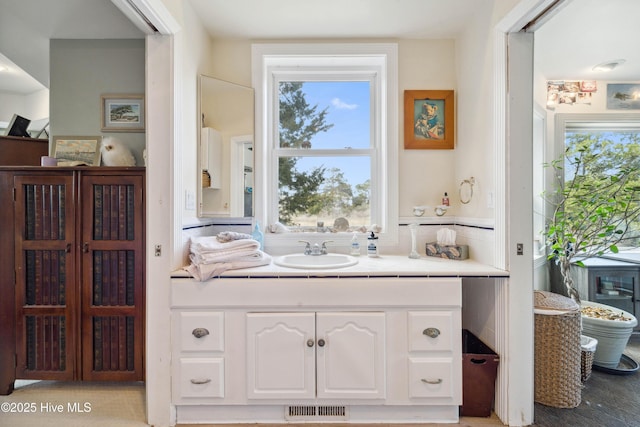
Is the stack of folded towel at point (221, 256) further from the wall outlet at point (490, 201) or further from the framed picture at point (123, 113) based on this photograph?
the wall outlet at point (490, 201)

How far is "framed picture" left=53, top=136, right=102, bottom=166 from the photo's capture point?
6.47 feet

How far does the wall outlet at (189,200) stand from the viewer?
1666 millimetres

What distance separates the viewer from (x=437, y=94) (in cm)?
209

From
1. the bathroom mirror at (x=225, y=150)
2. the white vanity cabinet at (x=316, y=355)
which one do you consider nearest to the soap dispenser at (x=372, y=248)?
the white vanity cabinet at (x=316, y=355)

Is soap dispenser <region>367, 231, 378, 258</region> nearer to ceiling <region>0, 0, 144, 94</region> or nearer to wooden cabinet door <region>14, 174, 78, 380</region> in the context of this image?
wooden cabinet door <region>14, 174, 78, 380</region>

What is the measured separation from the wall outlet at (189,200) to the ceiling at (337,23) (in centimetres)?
116

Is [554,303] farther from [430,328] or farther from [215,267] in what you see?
[215,267]

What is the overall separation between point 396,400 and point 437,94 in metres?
2.00

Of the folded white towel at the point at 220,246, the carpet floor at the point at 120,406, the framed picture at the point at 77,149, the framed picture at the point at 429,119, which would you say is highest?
the framed picture at the point at 429,119

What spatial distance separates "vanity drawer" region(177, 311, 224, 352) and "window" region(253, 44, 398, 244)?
888 mm

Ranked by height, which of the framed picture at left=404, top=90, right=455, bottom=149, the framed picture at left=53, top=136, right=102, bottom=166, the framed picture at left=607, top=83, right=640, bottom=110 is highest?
the framed picture at left=607, top=83, right=640, bottom=110

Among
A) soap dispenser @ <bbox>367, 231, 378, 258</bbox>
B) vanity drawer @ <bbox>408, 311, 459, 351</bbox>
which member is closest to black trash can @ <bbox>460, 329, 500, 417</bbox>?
vanity drawer @ <bbox>408, 311, 459, 351</bbox>

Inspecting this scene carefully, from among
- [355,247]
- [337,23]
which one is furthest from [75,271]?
[337,23]

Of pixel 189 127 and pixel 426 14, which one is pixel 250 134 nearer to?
pixel 189 127
